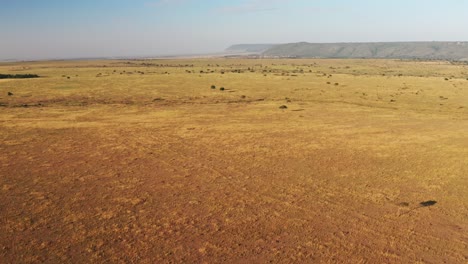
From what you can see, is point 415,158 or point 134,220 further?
point 415,158

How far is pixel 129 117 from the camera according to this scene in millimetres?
26109

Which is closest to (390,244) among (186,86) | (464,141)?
(464,141)

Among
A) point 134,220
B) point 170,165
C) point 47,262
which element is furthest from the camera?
point 170,165

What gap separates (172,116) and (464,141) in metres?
17.0

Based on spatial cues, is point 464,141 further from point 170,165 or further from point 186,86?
point 186,86

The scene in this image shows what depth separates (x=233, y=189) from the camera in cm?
1224

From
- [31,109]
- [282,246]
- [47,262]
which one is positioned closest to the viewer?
[47,262]

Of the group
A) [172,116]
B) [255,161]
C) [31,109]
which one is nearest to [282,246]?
[255,161]

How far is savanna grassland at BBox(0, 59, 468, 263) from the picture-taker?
8.61 meters

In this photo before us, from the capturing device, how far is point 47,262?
7992 millimetres

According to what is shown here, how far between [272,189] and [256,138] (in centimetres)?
748

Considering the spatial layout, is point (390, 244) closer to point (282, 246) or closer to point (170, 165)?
point (282, 246)

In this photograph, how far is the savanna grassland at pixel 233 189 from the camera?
28.2 ft

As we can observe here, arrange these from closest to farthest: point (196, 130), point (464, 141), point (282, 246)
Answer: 1. point (282, 246)
2. point (464, 141)
3. point (196, 130)
